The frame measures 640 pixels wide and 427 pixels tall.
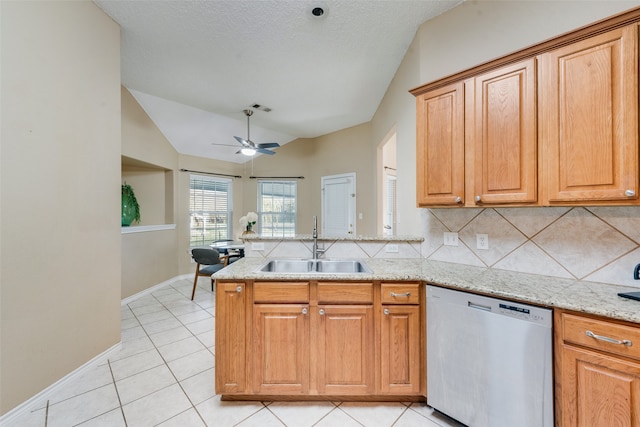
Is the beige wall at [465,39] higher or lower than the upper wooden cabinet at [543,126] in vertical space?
higher

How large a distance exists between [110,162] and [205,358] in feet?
6.40

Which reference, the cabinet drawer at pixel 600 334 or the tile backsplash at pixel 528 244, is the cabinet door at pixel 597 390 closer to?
the cabinet drawer at pixel 600 334

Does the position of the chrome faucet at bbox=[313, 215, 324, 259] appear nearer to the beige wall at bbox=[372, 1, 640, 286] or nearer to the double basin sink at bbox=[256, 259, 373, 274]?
the double basin sink at bbox=[256, 259, 373, 274]

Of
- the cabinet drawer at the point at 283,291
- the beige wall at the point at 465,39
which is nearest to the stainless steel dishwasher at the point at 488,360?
the cabinet drawer at the point at 283,291

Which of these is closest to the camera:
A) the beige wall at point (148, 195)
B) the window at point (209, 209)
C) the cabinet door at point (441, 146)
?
the cabinet door at point (441, 146)

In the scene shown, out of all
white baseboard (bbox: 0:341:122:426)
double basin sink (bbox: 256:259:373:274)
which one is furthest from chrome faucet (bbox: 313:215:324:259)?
white baseboard (bbox: 0:341:122:426)

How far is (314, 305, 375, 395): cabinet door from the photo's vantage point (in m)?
1.57

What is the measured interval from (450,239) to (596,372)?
1023mm

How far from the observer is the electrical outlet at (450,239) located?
1.91 metres

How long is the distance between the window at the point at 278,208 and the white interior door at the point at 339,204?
79 cm

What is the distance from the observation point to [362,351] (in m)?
1.57

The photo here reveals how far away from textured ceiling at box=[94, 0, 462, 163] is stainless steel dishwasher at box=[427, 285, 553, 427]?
2.29 m

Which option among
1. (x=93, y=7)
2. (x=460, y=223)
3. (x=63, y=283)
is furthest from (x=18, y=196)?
(x=460, y=223)

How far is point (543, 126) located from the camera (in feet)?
4.44
